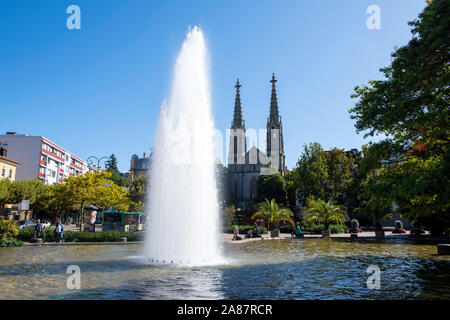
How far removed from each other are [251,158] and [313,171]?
3999 cm

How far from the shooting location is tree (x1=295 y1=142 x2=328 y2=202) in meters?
53.3

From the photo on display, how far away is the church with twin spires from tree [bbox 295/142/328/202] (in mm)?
28171

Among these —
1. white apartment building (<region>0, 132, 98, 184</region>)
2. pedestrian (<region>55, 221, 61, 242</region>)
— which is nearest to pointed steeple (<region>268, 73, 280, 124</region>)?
white apartment building (<region>0, 132, 98, 184</region>)

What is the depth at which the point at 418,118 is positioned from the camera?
1148 centimetres

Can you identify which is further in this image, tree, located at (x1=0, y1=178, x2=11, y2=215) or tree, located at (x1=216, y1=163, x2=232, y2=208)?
tree, located at (x1=216, y1=163, x2=232, y2=208)

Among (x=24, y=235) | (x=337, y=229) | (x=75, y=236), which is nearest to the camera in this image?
(x=24, y=235)

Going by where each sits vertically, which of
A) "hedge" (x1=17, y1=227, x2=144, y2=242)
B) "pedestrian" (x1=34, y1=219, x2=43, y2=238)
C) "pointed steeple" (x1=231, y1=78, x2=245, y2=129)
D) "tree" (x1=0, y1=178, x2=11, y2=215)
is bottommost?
"hedge" (x1=17, y1=227, x2=144, y2=242)

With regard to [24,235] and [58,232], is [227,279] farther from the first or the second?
[24,235]

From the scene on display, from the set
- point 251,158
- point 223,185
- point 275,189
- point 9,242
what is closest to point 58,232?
point 9,242

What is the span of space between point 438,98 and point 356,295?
7943 millimetres

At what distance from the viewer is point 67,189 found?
Answer: 35719 mm

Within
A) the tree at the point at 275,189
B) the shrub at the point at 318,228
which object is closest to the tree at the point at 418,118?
the shrub at the point at 318,228

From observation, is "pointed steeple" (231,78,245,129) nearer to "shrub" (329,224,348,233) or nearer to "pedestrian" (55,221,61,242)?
"shrub" (329,224,348,233)
